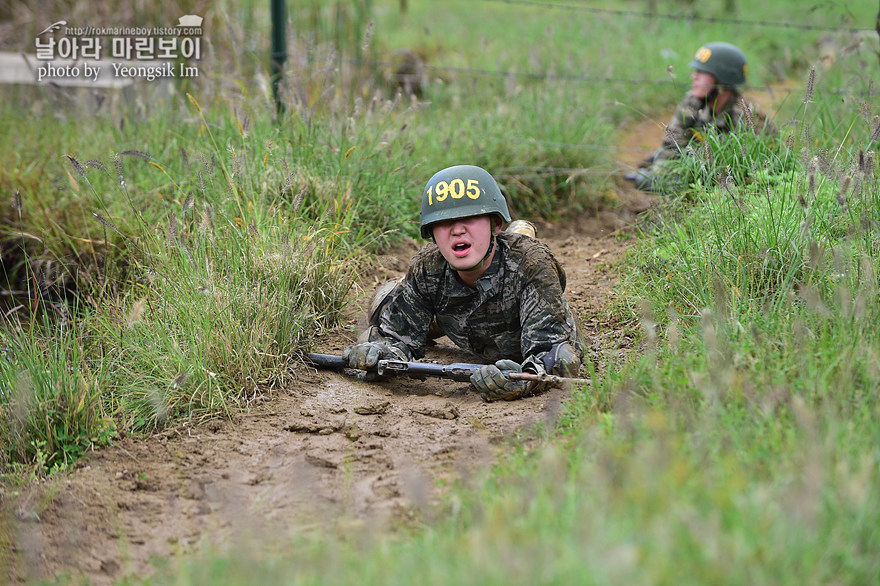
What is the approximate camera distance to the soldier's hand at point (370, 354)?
427 cm

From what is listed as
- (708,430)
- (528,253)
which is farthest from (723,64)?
(708,430)

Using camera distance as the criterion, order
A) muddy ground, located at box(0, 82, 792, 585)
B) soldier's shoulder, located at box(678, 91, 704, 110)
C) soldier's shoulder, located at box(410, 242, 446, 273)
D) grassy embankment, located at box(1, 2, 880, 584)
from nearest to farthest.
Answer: grassy embankment, located at box(1, 2, 880, 584), muddy ground, located at box(0, 82, 792, 585), soldier's shoulder, located at box(410, 242, 446, 273), soldier's shoulder, located at box(678, 91, 704, 110)

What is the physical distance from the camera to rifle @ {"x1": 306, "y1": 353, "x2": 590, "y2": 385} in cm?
392

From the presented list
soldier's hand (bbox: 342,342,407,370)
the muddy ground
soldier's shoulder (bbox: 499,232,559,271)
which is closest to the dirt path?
the muddy ground

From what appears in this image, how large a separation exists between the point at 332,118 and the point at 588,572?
13.8 ft

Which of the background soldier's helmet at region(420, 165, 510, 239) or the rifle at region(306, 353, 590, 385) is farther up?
the background soldier's helmet at region(420, 165, 510, 239)

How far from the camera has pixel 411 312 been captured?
179 inches

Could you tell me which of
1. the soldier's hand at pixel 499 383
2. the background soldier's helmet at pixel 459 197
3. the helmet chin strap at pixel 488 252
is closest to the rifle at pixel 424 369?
the soldier's hand at pixel 499 383

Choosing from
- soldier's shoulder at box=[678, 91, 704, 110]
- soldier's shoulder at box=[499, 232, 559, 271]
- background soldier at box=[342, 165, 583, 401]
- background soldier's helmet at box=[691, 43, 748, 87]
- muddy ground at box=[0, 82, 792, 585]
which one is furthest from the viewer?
soldier's shoulder at box=[678, 91, 704, 110]

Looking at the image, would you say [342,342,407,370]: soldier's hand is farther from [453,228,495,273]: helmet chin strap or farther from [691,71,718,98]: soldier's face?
[691,71,718,98]: soldier's face

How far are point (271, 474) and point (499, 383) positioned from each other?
3.61 feet

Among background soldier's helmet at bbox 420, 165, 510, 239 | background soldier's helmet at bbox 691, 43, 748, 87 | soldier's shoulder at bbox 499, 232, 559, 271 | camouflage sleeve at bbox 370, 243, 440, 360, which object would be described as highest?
background soldier's helmet at bbox 691, 43, 748, 87

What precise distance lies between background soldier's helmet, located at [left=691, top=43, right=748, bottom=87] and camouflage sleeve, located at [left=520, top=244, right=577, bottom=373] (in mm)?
3369

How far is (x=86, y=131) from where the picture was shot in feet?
21.2
